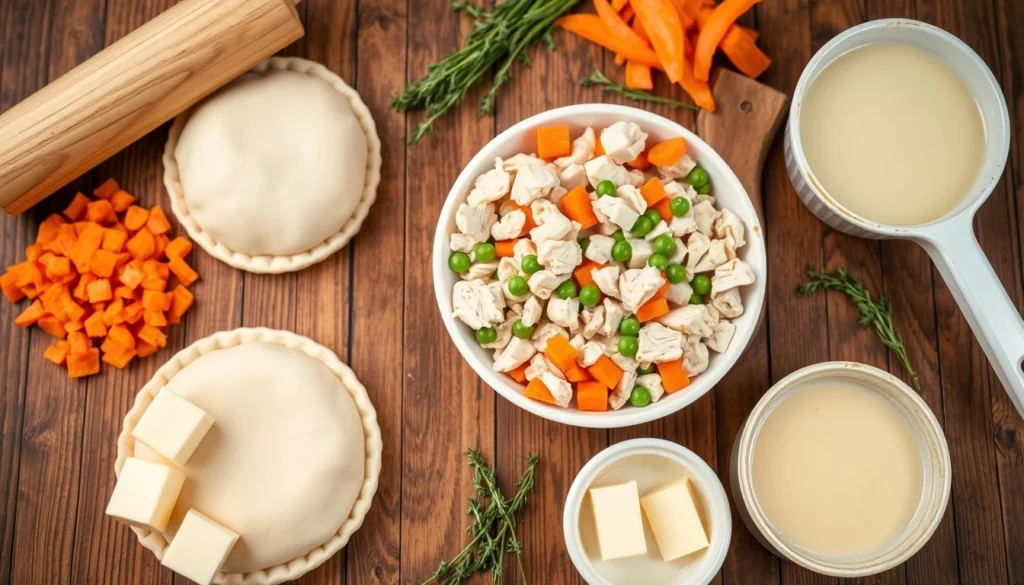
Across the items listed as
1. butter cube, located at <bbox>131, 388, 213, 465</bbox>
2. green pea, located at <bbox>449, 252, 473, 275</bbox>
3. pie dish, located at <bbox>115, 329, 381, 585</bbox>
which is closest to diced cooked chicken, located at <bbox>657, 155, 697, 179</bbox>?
green pea, located at <bbox>449, 252, 473, 275</bbox>

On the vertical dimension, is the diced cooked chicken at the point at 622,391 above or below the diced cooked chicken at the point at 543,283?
below

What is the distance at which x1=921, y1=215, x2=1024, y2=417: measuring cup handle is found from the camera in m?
1.94

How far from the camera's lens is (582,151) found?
2.07 m

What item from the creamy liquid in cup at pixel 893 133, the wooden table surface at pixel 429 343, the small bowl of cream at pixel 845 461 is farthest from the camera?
the wooden table surface at pixel 429 343

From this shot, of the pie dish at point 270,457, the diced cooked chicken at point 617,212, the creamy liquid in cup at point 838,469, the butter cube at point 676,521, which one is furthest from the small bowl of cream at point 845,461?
the pie dish at point 270,457

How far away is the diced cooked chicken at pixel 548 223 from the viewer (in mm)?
1930

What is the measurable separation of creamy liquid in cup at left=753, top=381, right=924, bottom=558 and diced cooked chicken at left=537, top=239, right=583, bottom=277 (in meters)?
0.67

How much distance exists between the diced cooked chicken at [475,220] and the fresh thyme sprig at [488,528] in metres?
0.63

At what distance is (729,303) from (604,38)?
0.86m

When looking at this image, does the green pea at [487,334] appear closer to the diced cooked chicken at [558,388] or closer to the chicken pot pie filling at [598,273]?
the chicken pot pie filling at [598,273]

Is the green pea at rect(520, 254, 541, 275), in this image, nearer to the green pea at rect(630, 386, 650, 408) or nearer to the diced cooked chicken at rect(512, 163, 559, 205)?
the diced cooked chicken at rect(512, 163, 559, 205)

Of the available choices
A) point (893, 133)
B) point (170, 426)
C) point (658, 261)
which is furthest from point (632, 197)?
point (170, 426)

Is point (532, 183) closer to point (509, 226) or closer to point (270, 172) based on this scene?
point (509, 226)

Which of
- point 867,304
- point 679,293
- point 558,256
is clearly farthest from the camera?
point 867,304
